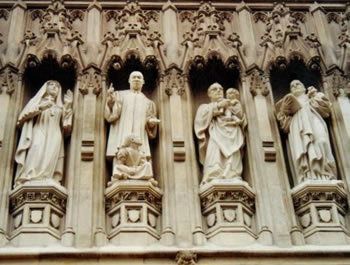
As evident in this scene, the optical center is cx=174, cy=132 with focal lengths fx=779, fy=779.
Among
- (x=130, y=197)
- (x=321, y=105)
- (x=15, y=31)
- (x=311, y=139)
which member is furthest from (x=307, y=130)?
(x=15, y=31)

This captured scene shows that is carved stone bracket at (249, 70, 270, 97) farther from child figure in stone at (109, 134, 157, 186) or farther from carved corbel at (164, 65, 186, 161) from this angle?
child figure in stone at (109, 134, 157, 186)

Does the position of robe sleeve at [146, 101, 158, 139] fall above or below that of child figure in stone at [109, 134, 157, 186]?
above

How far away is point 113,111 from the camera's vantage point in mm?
11734

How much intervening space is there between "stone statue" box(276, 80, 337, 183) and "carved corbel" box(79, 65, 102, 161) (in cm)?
287

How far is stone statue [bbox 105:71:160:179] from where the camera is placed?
11.4m


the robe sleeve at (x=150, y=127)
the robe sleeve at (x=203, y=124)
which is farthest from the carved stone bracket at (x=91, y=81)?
the robe sleeve at (x=203, y=124)

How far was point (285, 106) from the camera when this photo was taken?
39.5 feet

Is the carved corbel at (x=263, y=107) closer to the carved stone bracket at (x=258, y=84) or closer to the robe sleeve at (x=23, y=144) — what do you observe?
the carved stone bracket at (x=258, y=84)

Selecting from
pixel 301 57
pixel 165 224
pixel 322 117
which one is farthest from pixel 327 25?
pixel 165 224

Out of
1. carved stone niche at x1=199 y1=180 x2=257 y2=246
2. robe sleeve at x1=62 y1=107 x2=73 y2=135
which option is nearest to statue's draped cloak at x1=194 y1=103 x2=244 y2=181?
carved stone niche at x1=199 y1=180 x2=257 y2=246

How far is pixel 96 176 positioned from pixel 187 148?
1430mm

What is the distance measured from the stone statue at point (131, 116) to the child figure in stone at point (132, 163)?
0.08 metres

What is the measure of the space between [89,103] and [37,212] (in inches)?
83.3

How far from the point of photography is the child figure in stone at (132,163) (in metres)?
11.0
